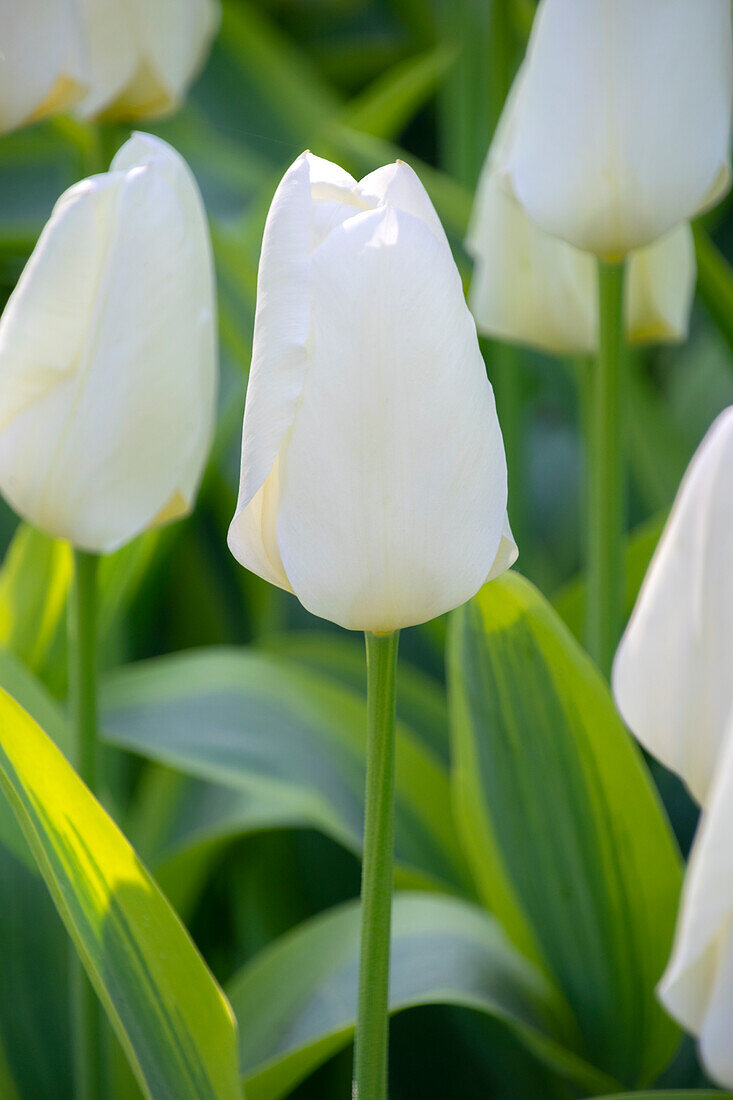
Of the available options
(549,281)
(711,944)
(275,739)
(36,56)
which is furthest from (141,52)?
(711,944)

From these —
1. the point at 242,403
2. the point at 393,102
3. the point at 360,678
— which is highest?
the point at 393,102

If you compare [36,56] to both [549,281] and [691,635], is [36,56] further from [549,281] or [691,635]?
[691,635]

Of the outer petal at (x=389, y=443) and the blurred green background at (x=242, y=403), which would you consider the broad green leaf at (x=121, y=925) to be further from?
the blurred green background at (x=242, y=403)

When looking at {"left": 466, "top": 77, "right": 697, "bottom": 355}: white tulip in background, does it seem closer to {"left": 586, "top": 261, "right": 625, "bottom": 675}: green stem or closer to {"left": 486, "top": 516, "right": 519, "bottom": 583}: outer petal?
{"left": 586, "top": 261, "right": 625, "bottom": 675}: green stem

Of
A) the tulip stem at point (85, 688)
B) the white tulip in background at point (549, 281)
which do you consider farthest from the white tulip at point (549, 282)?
the tulip stem at point (85, 688)

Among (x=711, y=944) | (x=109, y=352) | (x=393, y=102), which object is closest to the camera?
(x=711, y=944)

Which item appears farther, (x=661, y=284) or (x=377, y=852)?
(x=661, y=284)

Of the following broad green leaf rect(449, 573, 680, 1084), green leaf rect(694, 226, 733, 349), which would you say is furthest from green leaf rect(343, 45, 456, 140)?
broad green leaf rect(449, 573, 680, 1084)
